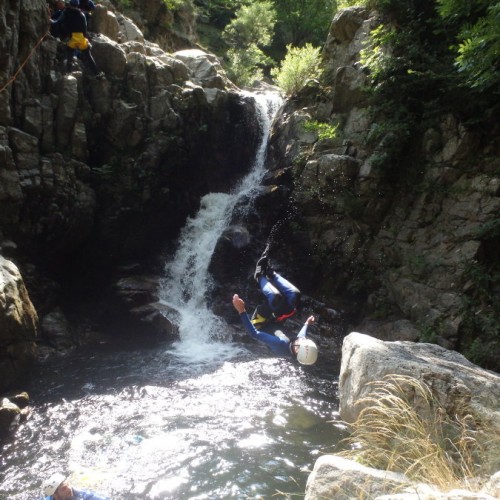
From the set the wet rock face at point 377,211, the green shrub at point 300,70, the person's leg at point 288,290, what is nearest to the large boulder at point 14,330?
the person's leg at point 288,290

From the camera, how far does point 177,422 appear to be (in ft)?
22.0

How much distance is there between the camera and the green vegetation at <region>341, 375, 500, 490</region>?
3.09 meters

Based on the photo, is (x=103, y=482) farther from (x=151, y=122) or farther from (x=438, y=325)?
(x=151, y=122)

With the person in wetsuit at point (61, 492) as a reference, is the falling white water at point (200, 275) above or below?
above

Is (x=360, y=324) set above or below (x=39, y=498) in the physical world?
above

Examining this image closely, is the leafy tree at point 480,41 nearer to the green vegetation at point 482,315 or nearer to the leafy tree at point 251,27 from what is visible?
the green vegetation at point 482,315

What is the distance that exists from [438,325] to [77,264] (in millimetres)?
9681

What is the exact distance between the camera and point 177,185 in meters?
13.4

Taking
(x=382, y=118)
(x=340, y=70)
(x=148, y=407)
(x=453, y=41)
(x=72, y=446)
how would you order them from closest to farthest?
(x=72, y=446) < (x=148, y=407) < (x=453, y=41) < (x=382, y=118) < (x=340, y=70)

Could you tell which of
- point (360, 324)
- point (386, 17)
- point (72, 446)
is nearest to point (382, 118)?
point (386, 17)

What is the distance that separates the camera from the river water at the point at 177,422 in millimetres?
5347

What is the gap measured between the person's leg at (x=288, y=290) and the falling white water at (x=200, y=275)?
10.2ft

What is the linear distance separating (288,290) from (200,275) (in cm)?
572

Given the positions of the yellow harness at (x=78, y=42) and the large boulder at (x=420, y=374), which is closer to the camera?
the large boulder at (x=420, y=374)
